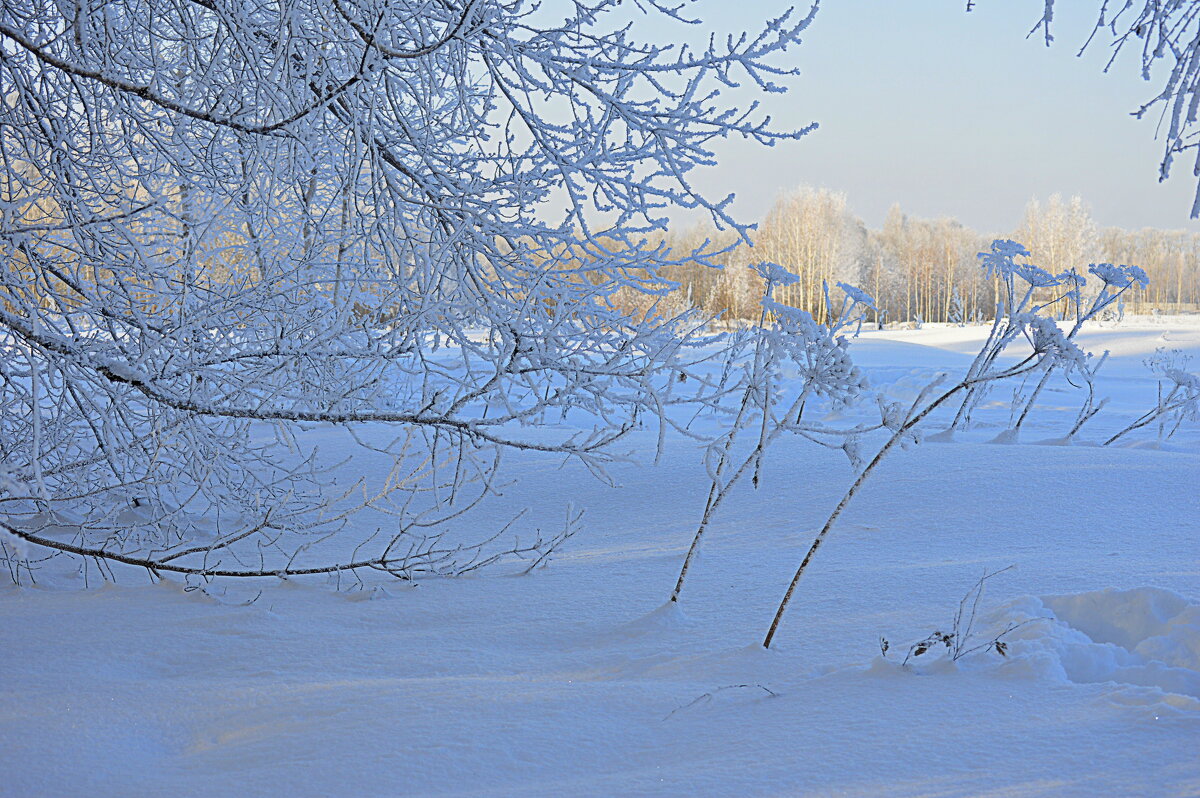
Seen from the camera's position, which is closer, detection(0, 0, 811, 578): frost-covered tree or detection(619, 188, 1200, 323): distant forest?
detection(0, 0, 811, 578): frost-covered tree

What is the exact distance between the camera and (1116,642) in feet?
6.88

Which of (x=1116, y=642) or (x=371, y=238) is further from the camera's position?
(x=371, y=238)

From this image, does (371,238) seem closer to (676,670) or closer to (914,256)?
(676,670)

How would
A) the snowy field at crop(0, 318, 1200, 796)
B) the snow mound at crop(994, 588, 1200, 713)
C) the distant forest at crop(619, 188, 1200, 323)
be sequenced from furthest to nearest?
1. the distant forest at crop(619, 188, 1200, 323)
2. the snow mound at crop(994, 588, 1200, 713)
3. the snowy field at crop(0, 318, 1200, 796)

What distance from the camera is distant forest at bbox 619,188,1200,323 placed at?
36.4 meters

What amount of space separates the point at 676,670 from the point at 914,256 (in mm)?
48924

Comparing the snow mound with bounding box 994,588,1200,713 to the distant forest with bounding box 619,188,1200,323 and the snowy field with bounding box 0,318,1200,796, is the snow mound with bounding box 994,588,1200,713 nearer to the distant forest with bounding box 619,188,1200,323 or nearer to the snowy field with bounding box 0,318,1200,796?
the snowy field with bounding box 0,318,1200,796

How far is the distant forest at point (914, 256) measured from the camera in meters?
36.4

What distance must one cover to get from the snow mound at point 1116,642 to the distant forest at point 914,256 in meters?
22.6

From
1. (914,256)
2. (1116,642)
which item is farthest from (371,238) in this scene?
(914,256)

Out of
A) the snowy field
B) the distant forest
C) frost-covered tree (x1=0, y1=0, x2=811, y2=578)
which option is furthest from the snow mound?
the distant forest

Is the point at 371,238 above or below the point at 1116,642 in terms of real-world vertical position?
above

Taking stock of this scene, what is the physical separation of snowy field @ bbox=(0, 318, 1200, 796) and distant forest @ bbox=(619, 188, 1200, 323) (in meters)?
21.8

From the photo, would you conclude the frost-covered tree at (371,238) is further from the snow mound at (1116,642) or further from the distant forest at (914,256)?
the distant forest at (914,256)
